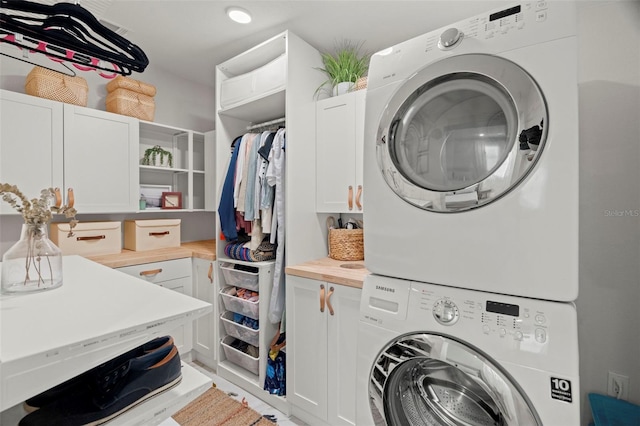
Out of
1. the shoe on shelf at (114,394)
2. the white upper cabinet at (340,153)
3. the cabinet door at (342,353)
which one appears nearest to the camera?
A: the shoe on shelf at (114,394)

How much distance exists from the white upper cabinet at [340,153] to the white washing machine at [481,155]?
73cm

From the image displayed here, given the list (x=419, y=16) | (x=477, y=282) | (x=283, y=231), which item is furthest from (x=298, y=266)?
(x=419, y=16)

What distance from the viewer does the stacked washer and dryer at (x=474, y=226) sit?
862 mm

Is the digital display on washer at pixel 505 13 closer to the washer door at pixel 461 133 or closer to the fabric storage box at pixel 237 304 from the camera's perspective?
the washer door at pixel 461 133

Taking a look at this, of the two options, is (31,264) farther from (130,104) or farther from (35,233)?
(130,104)

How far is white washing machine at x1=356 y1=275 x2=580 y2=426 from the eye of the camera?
837 mm

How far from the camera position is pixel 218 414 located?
76.1 inches

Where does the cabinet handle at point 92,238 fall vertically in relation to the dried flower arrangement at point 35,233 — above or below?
below

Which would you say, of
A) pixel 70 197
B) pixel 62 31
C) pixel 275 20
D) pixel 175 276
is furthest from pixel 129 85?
pixel 62 31

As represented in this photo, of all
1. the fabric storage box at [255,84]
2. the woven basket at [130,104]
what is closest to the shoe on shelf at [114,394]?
the fabric storage box at [255,84]

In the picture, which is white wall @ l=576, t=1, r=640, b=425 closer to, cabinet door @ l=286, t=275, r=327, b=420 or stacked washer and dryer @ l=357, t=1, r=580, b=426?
stacked washer and dryer @ l=357, t=1, r=580, b=426

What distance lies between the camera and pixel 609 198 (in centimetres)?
150

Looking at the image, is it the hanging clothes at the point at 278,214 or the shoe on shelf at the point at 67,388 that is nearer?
the shoe on shelf at the point at 67,388

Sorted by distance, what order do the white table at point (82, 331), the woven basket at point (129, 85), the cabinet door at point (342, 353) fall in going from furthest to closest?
the woven basket at point (129, 85)
the cabinet door at point (342, 353)
the white table at point (82, 331)
